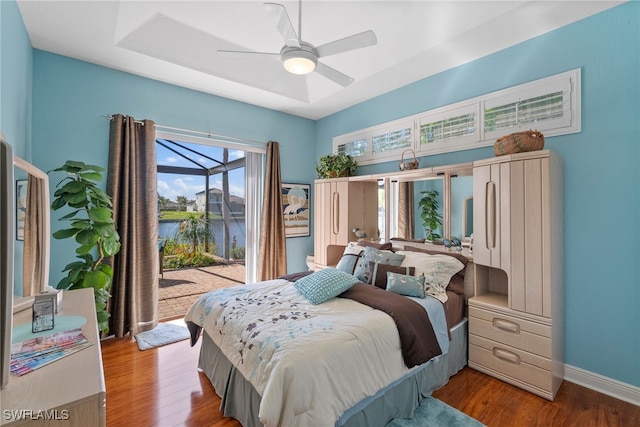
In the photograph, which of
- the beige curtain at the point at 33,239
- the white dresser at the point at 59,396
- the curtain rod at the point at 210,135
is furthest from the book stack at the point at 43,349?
the curtain rod at the point at 210,135

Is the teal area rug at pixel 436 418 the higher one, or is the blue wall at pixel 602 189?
the blue wall at pixel 602 189

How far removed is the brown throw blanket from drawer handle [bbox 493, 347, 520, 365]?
0.73 metres

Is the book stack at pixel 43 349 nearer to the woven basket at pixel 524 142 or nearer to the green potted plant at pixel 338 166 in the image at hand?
the woven basket at pixel 524 142

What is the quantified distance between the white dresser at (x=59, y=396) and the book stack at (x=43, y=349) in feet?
0.12

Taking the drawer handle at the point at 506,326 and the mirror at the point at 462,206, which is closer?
the drawer handle at the point at 506,326

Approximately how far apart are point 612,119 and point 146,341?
185 inches

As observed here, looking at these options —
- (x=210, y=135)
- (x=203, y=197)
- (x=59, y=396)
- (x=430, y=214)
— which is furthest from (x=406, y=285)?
(x=203, y=197)

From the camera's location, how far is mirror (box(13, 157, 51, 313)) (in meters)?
1.53

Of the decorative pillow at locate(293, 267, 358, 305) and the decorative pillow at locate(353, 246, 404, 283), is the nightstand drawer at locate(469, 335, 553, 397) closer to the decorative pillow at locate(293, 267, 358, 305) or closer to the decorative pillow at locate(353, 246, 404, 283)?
the decorative pillow at locate(353, 246, 404, 283)

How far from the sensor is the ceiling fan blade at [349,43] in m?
1.96

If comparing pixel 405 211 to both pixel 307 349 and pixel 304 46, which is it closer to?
pixel 304 46

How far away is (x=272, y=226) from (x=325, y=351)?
2890 mm

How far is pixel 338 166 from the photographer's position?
3979 millimetres

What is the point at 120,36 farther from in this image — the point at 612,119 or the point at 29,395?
the point at 612,119
